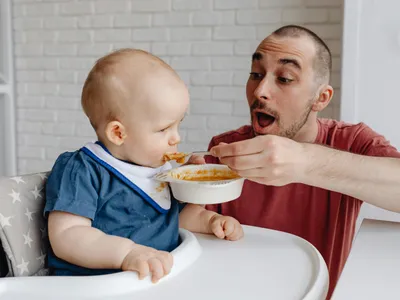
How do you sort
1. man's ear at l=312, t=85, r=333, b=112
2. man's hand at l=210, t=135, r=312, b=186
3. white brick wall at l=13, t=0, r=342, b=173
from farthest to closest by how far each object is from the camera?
white brick wall at l=13, t=0, r=342, b=173, man's ear at l=312, t=85, r=333, b=112, man's hand at l=210, t=135, r=312, b=186

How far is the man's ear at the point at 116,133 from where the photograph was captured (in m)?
1.01

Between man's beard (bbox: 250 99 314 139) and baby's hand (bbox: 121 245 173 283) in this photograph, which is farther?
man's beard (bbox: 250 99 314 139)

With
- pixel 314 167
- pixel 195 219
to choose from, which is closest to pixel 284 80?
pixel 314 167

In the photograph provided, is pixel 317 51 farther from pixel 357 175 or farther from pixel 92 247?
pixel 92 247

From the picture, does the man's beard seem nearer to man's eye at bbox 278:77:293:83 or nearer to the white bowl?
man's eye at bbox 278:77:293:83

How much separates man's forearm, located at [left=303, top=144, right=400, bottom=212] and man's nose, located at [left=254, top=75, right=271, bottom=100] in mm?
355

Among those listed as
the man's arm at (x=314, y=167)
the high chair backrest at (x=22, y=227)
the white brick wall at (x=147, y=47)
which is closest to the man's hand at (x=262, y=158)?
the man's arm at (x=314, y=167)

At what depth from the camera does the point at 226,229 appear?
1.11m

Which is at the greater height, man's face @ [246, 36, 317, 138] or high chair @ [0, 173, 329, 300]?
man's face @ [246, 36, 317, 138]

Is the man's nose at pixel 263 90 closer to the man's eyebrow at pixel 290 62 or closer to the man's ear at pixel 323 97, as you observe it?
the man's eyebrow at pixel 290 62

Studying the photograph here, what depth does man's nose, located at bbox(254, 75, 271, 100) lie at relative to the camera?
1518 millimetres

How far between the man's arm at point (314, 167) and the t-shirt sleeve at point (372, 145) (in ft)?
0.54

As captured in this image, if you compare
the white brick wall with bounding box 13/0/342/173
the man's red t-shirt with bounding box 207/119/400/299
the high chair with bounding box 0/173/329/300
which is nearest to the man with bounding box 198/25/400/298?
the man's red t-shirt with bounding box 207/119/400/299

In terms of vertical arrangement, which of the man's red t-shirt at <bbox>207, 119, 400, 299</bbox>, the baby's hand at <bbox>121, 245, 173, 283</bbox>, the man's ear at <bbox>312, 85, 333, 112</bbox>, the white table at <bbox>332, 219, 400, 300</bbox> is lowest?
the man's red t-shirt at <bbox>207, 119, 400, 299</bbox>
